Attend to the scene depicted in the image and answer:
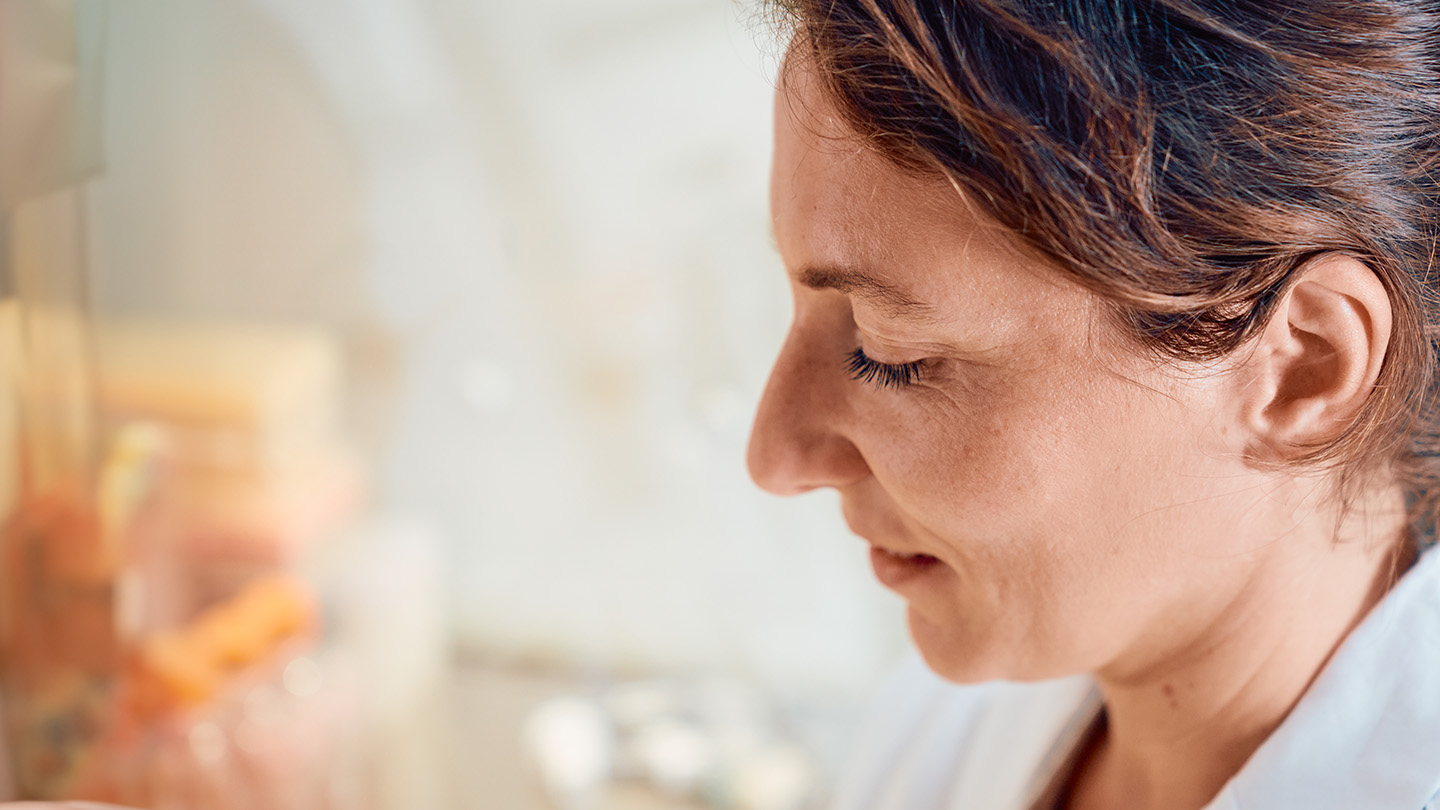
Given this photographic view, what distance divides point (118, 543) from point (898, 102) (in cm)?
86

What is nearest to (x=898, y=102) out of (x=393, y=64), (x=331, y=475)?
(x=393, y=64)

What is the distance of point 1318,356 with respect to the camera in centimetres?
46

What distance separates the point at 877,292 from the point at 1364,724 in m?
0.38

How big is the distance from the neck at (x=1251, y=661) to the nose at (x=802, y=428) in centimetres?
24

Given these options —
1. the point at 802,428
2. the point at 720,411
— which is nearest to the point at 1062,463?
the point at 802,428

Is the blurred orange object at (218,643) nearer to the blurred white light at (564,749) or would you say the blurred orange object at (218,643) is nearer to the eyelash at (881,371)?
the blurred white light at (564,749)

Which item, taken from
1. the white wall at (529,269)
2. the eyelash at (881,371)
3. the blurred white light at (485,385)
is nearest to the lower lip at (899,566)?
the eyelash at (881,371)

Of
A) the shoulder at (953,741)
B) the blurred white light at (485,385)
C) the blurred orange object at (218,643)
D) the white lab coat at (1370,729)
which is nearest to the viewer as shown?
the white lab coat at (1370,729)

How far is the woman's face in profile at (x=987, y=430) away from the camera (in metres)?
0.45

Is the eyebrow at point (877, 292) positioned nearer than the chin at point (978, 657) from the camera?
Yes

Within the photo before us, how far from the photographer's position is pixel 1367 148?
1.42 feet

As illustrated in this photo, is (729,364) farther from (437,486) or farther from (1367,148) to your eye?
(1367,148)

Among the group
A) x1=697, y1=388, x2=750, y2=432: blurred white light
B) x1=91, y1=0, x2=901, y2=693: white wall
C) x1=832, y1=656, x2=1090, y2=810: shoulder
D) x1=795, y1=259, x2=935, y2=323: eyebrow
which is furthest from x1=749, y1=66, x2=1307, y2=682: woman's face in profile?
x1=697, y1=388, x2=750, y2=432: blurred white light

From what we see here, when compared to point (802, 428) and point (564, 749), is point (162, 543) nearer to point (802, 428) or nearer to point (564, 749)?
point (564, 749)
